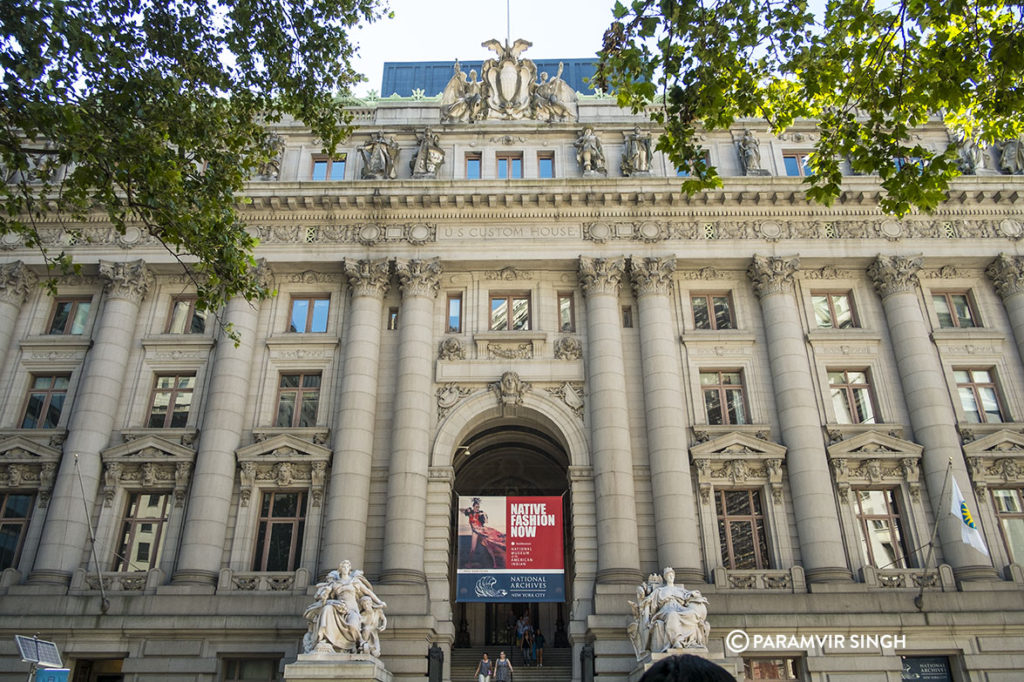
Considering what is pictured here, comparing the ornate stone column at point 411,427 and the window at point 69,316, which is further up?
the window at point 69,316

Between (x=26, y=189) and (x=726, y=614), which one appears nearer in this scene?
(x=26, y=189)

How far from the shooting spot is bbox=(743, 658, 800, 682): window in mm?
24922

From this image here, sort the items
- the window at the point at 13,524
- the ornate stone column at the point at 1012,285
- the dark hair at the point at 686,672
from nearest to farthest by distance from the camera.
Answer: the dark hair at the point at 686,672
the window at the point at 13,524
the ornate stone column at the point at 1012,285

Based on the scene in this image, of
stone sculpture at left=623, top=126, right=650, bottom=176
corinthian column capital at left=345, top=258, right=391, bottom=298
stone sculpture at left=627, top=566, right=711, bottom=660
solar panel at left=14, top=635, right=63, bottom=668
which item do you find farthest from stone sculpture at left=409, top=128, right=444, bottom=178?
solar panel at left=14, top=635, right=63, bottom=668

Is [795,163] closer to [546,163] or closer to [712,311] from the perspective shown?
[712,311]

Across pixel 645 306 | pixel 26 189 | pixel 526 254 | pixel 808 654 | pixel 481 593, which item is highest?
pixel 526 254

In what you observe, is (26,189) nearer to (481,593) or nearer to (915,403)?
(481,593)

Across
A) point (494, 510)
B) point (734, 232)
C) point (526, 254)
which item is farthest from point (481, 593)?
point (734, 232)

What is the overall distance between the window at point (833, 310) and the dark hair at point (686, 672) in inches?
1200

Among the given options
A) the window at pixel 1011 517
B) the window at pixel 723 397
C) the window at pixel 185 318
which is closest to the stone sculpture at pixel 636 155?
the window at pixel 723 397

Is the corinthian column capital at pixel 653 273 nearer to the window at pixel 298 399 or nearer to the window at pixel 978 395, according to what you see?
the window at pixel 978 395

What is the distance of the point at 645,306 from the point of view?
30984mm

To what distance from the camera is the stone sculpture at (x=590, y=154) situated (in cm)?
3316

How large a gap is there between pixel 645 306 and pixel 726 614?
38.3 feet
